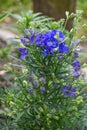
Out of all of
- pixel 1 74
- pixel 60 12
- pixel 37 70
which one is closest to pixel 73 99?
pixel 37 70

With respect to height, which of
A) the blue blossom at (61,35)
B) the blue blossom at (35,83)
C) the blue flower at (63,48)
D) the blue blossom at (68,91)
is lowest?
the blue blossom at (68,91)

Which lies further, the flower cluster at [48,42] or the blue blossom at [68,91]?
the blue blossom at [68,91]

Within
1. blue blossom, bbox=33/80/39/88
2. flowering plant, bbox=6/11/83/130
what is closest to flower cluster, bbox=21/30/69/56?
flowering plant, bbox=6/11/83/130

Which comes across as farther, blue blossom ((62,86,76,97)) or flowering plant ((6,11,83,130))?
blue blossom ((62,86,76,97))

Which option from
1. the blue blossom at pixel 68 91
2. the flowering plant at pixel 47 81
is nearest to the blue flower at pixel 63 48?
the flowering plant at pixel 47 81

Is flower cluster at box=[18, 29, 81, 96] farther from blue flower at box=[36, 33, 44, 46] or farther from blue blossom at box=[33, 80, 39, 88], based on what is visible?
blue blossom at box=[33, 80, 39, 88]

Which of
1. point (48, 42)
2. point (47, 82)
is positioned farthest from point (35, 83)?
point (48, 42)

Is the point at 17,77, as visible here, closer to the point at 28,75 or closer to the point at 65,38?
the point at 28,75

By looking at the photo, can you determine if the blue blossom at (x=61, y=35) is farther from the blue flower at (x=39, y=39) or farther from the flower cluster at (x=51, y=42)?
the blue flower at (x=39, y=39)

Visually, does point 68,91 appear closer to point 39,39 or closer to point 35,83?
point 35,83
